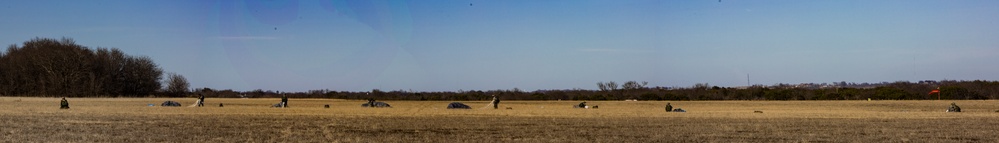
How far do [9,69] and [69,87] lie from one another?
11976 millimetres

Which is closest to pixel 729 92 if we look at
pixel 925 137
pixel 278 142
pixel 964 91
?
pixel 964 91

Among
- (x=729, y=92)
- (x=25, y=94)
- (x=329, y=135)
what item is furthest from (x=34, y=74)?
(x=329, y=135)

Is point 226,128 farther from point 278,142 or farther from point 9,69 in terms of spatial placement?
point 9,69

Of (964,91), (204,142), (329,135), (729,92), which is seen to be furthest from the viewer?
(729,92)

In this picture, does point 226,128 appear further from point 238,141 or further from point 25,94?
point 25,94

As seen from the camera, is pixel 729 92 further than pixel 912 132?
Yes

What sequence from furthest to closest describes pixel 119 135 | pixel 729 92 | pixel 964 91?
1. pixel 729 92
2. pixel 964 91
3. pixel 119 135

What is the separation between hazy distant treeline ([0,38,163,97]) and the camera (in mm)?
106688

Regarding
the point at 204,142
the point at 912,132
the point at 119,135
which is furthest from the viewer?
the point at 912,132

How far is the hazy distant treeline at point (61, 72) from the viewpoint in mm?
106688

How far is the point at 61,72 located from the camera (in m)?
109

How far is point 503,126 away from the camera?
3145 centimetres

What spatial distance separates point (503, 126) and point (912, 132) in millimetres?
13938

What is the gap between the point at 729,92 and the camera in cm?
11806
